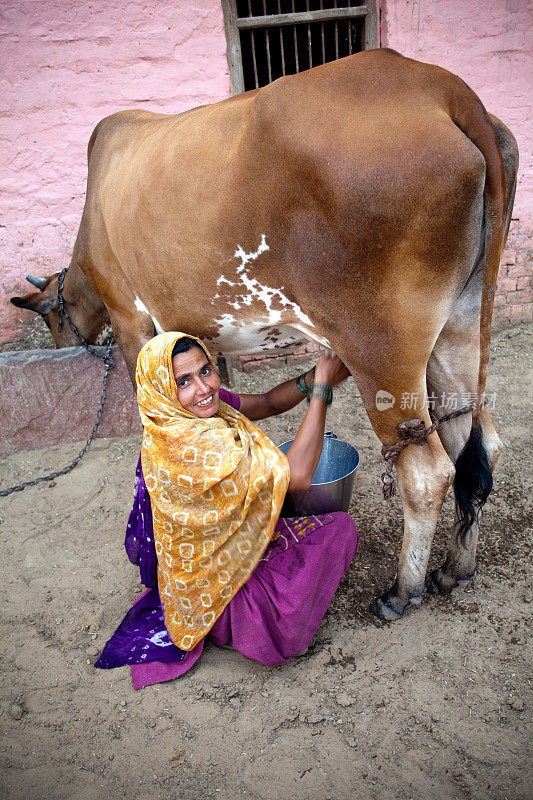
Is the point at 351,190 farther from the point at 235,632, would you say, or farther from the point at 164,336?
the point at 235,632

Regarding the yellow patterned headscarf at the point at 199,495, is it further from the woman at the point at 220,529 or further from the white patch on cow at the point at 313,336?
the white patch on cow at the point at 313,336

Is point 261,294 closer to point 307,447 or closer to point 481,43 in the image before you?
point 307,447

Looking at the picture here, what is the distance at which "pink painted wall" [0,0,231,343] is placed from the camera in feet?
12.5

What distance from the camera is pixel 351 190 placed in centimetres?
166

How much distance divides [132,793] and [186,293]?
1.78 metres

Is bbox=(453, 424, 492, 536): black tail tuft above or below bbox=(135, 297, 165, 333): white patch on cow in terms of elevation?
below

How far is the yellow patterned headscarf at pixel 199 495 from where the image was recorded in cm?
184

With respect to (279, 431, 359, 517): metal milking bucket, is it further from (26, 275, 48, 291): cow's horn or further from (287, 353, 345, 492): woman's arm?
(26, 275, 48, 291): cow's horn

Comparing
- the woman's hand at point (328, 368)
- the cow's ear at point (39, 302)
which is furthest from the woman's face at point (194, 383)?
the cow's ear at point (39, 302)

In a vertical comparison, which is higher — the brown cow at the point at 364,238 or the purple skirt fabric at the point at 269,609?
the brown cow at the point at 364,238

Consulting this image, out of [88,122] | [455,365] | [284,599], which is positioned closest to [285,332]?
[455,365]

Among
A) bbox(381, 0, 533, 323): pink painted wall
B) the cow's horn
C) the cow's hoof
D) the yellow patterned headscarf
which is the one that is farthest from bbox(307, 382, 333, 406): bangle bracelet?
bbox(381, 0, 533, 323): pink painted wall

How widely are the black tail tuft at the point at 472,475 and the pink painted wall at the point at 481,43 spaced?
3273mm

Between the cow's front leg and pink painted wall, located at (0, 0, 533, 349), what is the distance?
3225mm
